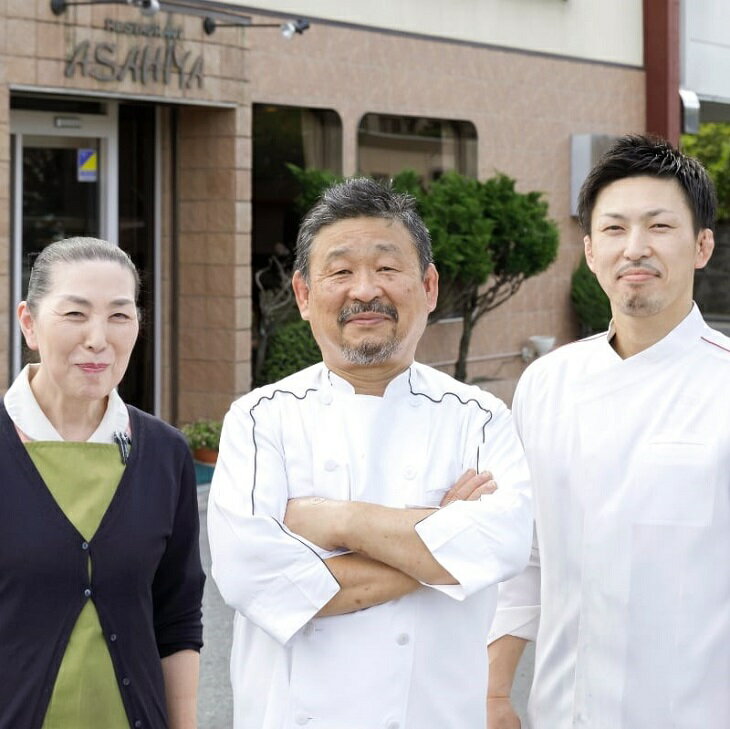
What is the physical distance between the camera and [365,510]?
9.60ft

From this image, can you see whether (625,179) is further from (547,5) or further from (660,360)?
(547,5)

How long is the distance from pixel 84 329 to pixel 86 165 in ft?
29.8

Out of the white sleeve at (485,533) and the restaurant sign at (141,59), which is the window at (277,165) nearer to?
the restaurant sign at (141,59)

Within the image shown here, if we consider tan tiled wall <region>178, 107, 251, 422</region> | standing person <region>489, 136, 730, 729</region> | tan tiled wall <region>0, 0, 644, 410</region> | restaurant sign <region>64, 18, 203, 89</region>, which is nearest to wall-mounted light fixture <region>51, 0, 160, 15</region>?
tan tiled wall <region>0, 0, 644, 410</region>

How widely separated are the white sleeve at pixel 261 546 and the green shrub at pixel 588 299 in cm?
1375

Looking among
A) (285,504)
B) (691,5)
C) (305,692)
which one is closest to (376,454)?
(285,504)

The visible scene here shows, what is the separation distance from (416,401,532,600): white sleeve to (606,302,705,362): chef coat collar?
0.54 meters

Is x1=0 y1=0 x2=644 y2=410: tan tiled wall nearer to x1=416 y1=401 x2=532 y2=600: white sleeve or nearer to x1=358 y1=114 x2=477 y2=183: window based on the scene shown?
x1=358 y1=114 x2=477 y2=183: window

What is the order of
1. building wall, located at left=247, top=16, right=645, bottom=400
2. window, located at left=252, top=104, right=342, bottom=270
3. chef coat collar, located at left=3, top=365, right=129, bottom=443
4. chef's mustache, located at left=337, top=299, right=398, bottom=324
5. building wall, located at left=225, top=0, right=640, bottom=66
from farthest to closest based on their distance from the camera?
building wall, located at left=225, top=0, right=640, bottom=66 < building wall, located at left=247, top=16, right=645, bottom=400 < window, located at left=252, top=104, right=342, bottom=270 < chef's mustache, located at left=337, top=299, right=398, bottom=324 < chef coat collar, located at left=3, top=365, right=129, bottom=443

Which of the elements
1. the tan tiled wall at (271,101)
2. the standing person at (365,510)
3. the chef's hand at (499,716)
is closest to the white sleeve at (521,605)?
the chef's hand at (499,716)

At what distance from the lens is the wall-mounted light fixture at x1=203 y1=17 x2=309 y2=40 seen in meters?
11.5

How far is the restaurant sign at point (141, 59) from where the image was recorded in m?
10.6

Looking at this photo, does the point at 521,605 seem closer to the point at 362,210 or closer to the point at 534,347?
the point at 362,210

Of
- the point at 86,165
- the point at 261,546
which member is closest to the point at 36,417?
the point at 261,546
